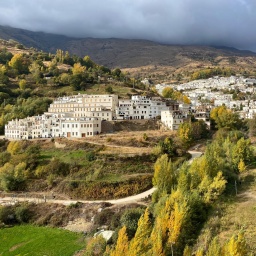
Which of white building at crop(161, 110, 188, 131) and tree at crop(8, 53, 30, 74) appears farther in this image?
tree at crop(8, 53, 30, 74)

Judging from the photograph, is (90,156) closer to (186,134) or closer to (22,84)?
(186,134)

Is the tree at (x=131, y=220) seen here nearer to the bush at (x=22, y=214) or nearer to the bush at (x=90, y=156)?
the bush at (x=22, y=214)

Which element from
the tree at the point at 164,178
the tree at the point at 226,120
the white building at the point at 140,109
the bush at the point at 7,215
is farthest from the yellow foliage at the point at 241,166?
the white building at the point at 140,109

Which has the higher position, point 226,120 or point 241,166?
point 226,120

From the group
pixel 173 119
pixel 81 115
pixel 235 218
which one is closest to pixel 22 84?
pixel 81 115

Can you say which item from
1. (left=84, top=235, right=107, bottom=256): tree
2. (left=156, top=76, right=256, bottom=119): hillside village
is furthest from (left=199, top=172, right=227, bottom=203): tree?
(left=156, top=76, right=256, bottom=119): hillside village

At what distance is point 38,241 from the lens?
116ft

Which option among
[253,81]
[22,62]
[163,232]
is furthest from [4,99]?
[253,81]

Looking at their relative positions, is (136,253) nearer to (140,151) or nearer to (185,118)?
(140,151)

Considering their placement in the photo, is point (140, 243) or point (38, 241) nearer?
point (140, 243)

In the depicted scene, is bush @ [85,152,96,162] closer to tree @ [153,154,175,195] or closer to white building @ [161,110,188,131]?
tree @ [153,154,175,195]

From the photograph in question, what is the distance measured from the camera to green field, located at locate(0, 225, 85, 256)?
33.3m

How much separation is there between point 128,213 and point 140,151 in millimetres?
19969

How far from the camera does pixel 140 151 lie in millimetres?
54031
